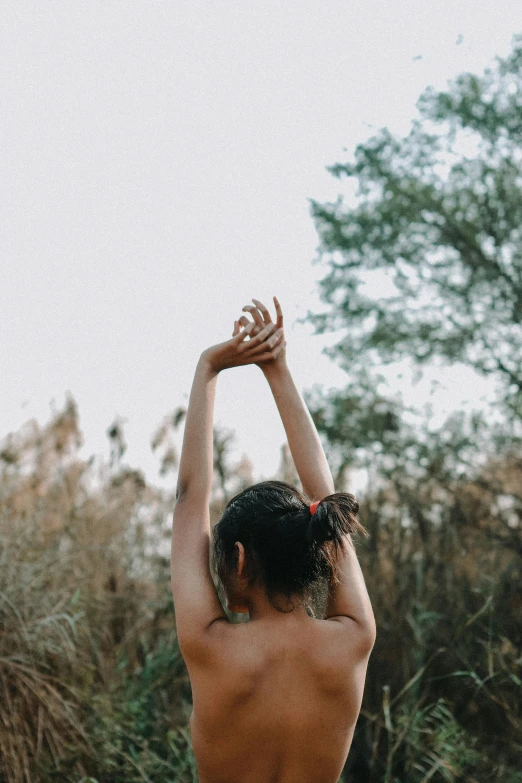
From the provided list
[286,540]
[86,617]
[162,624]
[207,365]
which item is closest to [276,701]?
[286,540]

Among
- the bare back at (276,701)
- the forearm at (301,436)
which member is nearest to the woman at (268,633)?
the bare back at (276,701)

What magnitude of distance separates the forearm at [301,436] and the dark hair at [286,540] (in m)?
0.24

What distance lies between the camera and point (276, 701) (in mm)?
1747

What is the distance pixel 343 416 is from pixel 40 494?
283 centimetres

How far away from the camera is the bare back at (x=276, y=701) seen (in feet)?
5.67

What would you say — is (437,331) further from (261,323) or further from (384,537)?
(261,323)

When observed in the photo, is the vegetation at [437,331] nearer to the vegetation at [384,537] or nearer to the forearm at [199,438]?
the vegetation at [384,537]

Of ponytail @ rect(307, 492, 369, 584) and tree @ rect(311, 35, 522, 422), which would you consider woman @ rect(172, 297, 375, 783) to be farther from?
tree @ rect(311, 35, 522, 422)

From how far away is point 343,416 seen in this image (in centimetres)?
754

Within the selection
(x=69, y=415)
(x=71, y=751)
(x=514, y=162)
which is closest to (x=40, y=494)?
(x=69, y=415)

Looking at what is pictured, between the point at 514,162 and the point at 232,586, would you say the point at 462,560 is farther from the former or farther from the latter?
the point at 232,586

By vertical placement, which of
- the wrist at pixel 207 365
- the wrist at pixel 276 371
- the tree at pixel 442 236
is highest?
the tree at pixel 442 236

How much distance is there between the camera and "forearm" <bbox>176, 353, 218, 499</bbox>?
1.87 m

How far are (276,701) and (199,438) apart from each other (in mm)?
596
